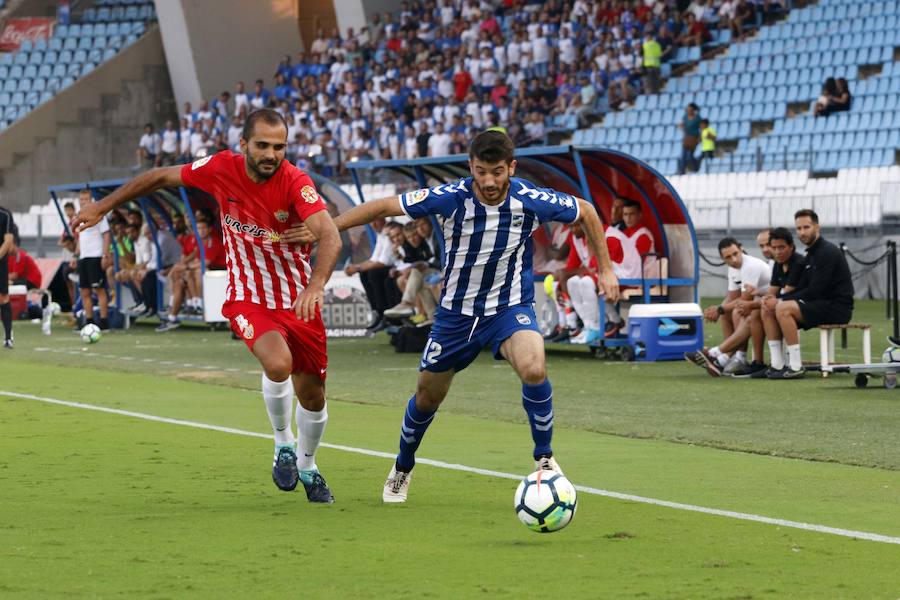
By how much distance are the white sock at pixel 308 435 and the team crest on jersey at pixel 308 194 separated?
1096 mm

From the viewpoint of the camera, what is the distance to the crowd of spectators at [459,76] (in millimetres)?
35031

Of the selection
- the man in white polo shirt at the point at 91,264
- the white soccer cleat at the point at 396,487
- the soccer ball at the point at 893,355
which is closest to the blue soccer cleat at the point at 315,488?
the white soccer cleat at the point at 396,487

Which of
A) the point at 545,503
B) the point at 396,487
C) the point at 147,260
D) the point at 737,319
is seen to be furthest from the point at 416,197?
the point at 147,260

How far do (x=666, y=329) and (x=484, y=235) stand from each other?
1006 cm

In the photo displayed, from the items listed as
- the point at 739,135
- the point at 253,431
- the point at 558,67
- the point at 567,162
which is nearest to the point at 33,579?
the point at 253,431

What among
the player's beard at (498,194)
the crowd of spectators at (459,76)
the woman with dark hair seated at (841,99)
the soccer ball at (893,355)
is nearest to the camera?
the player's beard at (498,194)

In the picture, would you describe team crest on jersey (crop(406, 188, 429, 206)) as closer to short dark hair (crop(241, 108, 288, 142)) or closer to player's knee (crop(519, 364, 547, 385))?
short dark hair (crop(241, 108, 288, 142))

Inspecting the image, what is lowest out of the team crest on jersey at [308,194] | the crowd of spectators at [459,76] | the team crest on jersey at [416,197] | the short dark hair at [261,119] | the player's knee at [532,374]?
the player's knee at [532,374]

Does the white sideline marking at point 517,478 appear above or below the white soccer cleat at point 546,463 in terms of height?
below

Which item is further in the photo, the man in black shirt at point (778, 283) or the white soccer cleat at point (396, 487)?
the man in black shirt at point (778, 283)

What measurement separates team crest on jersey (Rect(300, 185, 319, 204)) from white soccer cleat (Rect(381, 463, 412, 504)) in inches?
56.7

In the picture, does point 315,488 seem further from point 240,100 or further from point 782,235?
point 240,100

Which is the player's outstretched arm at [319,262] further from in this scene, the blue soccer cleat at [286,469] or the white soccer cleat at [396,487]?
the white soccer cleat at [396,487]

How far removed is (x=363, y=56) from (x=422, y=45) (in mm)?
3168
